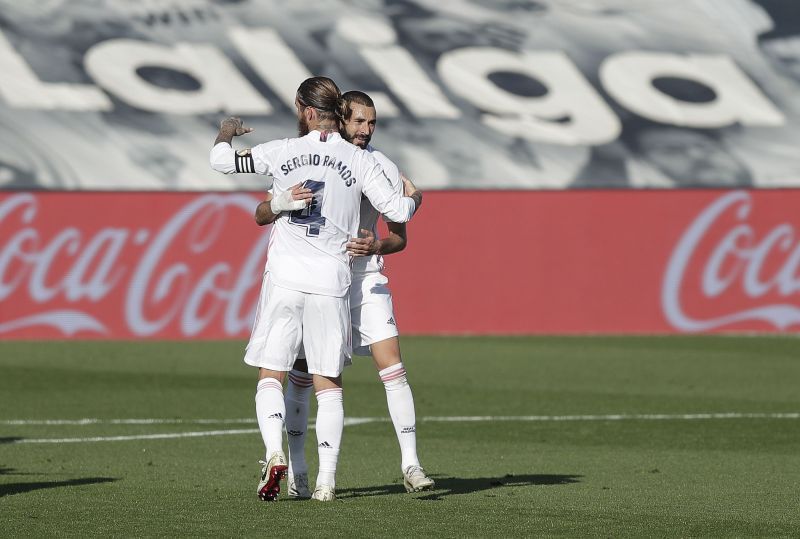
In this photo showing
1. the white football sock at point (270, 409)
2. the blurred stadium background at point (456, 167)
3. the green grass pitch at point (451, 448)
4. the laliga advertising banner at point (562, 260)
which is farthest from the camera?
the laliga advertising banner at point (562, 260)

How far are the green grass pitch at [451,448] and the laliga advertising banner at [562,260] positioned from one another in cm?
290

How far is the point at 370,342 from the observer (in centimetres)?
850

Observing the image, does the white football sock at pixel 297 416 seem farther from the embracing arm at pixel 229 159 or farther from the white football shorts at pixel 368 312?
the embracing arm at pixel 229 159

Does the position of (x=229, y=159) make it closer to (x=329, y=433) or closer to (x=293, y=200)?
(x=293, y=200)

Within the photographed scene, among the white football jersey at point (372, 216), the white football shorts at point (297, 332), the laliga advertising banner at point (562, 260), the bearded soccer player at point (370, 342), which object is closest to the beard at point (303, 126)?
the bearded soccer player at point (370, 342)

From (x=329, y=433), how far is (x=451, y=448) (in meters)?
3.11

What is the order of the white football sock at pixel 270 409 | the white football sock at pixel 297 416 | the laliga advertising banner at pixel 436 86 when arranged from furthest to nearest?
the laliga advertising banner at pixel 436 86, the white football sock at pixel 297 416, the white football sock at pixel 270 409

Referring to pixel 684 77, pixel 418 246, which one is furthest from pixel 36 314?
pixel 684 77

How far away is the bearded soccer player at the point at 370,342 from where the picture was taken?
8312mm

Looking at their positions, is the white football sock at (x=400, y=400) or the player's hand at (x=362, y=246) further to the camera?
the white football sock at (x=400, y=400)

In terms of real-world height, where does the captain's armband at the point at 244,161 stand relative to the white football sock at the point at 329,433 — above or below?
above

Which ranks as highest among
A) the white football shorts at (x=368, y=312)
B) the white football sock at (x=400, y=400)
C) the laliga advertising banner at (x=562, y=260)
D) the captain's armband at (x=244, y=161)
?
the captain's armband at (x=244, y=161)

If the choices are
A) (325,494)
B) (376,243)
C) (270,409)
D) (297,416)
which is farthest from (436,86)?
(270,409)

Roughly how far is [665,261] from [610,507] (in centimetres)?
1640
